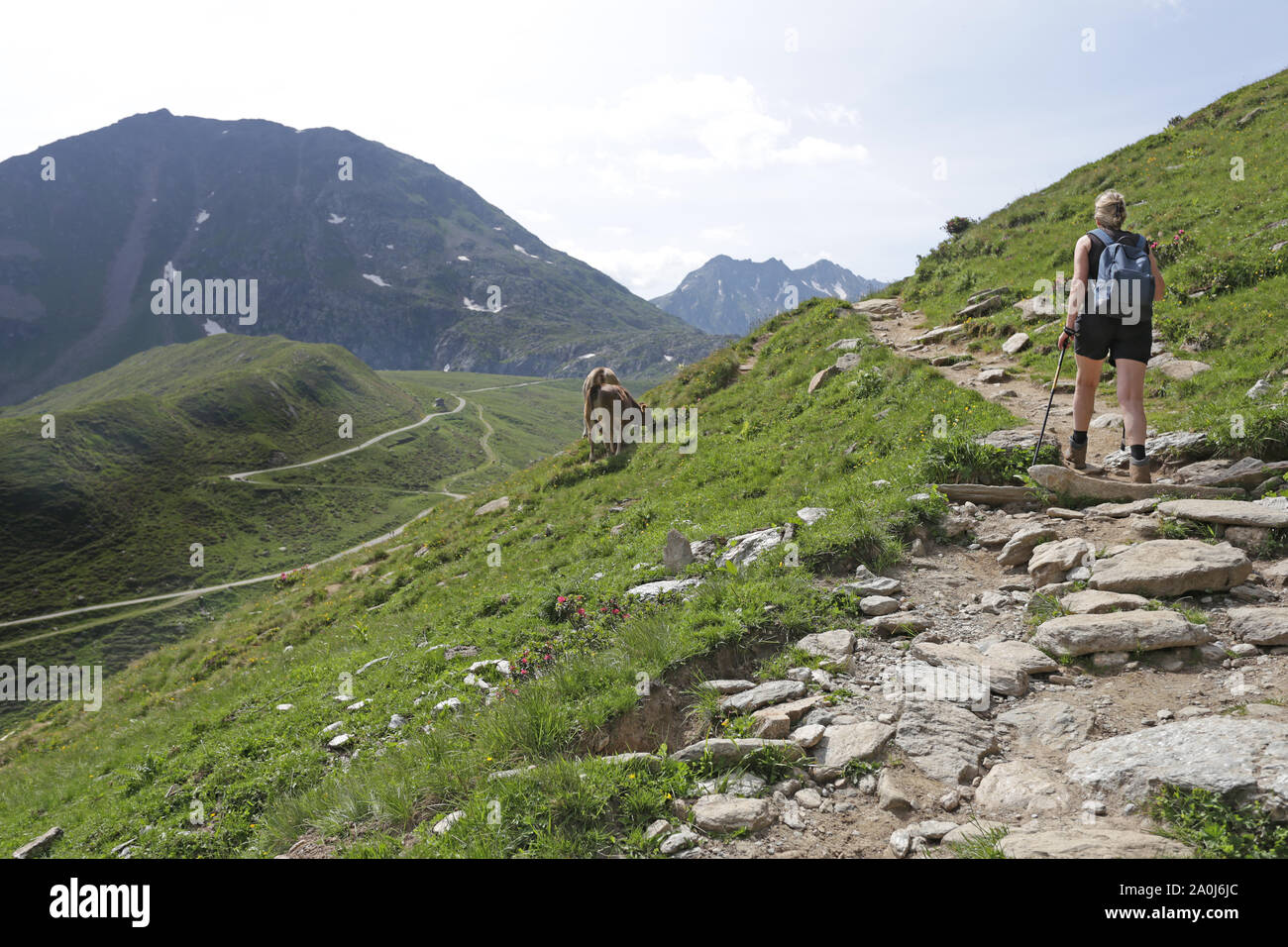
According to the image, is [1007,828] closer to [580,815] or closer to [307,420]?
[580,815]

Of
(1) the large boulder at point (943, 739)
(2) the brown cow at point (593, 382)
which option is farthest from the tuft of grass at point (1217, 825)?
(2) the brown cow at point (593, 382)

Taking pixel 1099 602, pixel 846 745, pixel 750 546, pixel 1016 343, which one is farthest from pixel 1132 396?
pixel 1016 343

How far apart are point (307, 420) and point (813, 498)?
579 feet

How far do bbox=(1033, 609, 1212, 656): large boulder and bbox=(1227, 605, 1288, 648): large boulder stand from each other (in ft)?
1.04

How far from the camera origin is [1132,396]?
30.6 ft

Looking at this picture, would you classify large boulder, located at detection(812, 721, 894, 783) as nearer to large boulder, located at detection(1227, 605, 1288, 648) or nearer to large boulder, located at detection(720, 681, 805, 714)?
large boulder, located at detection(720, 681, 805, 714)

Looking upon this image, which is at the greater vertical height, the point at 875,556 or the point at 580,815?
the point at 875,556

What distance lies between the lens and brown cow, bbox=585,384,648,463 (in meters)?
22.3

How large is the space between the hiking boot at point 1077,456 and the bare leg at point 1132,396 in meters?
0.74

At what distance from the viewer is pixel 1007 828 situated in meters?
4.33

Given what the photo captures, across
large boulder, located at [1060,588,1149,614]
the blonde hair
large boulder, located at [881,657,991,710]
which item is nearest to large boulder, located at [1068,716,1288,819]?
large boulder, located at [881,657,991,710]

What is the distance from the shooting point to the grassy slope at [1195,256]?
1154 centimetres

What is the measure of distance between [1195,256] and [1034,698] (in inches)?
704

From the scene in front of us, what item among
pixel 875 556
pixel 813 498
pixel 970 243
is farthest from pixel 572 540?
pixel 970 243
